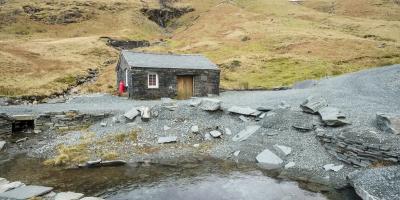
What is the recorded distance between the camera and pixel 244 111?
27906 millimetres

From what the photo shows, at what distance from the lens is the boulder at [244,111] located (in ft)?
90.3

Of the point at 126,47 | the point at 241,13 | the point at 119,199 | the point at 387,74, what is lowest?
the point at 119,199

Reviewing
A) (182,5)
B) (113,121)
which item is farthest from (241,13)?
(113,121)

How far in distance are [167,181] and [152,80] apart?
22.7 metres

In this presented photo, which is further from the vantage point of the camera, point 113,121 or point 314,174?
point 113,121

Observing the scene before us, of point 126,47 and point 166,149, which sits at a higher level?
point 126,47

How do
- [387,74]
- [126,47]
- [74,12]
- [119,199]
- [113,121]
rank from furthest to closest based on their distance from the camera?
[74,12] → [126,47] → [387,74] → [113,121] → [119,199]

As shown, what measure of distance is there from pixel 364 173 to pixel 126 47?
86.7m

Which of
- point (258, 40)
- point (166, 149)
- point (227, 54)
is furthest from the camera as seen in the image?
point (258, 40)

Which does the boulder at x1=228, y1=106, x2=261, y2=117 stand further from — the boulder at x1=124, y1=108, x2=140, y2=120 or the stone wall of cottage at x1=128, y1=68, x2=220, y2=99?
the stone wall of cottage at x1=128, y1=68, x2=220, y2=99

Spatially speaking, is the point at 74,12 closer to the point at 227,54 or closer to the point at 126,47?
the point at 126,47

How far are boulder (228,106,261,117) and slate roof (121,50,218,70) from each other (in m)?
14.7

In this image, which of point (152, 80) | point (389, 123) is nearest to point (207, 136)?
point (389, 123)

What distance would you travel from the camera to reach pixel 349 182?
18.4 meters
